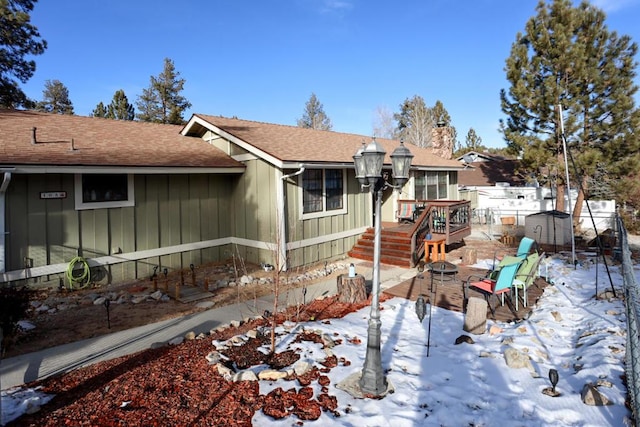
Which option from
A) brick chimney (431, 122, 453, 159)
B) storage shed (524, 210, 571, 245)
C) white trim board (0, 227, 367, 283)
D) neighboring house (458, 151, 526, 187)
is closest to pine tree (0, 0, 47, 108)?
white trim board (0, 227, 367, 283)

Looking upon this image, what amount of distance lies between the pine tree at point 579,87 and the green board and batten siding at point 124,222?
500 inches

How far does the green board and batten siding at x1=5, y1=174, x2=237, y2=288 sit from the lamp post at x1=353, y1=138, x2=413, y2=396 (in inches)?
257

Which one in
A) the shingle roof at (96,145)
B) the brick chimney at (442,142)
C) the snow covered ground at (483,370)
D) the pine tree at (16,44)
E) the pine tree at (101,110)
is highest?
the pine tree at (101,110)

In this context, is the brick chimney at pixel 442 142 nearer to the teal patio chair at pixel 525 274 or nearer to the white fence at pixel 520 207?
the white fence at pixel 520 207

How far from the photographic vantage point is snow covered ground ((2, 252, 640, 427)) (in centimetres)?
338

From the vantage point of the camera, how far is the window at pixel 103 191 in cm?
774

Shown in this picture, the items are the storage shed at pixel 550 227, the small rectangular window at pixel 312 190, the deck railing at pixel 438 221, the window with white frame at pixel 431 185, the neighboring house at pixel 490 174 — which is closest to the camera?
the small rectangular window at pixel 312 190

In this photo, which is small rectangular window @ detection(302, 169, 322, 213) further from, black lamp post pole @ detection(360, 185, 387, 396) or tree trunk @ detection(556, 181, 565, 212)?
tree trunk @ detection(556, 181, 565, 212)

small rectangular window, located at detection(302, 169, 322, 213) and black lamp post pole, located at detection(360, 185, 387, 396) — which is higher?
small rectangular window, located at detection(302, 169, 322, 213)

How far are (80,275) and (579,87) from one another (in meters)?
17.6

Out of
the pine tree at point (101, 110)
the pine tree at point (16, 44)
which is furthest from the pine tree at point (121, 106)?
the pine tree at point (16, 44)

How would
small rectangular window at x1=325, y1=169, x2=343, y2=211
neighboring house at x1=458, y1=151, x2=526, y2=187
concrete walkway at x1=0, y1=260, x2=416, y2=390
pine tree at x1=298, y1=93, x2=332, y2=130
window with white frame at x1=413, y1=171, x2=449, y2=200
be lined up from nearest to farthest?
concrete walkway at x1=0, y1=260, x2=416, y2=390, small rectangular window at x1=325, y1=169, x2=343, y2=211, window with white frame at x1=413, y1=171, x2=449, y2=200, neighboring house at x1=458, y1=151, x2=526, y2=187, pine tree at x1=298, y1=93, x2=332, y2=130

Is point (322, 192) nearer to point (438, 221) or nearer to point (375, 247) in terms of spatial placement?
point (438, 221)

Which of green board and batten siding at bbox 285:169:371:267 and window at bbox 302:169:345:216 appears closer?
green board and batten siding at bbox 285:169:371:267
